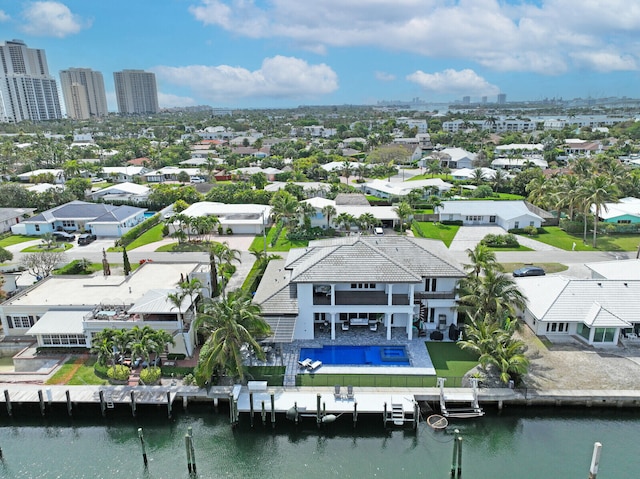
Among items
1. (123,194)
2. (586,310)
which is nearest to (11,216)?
(123,194)

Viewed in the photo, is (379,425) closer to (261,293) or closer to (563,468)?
(563,468)

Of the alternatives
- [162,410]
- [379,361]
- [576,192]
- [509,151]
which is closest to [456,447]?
[379,361]

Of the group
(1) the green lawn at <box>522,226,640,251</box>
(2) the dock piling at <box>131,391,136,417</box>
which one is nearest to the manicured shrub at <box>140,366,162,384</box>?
(2) the dock piling at <box>131,391,136,417</box>

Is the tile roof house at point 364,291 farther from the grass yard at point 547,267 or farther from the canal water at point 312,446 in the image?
the grass yard at point 547,267

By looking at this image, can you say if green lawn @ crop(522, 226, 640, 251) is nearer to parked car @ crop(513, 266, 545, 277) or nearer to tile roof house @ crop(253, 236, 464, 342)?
parked car @ crop(513, 266, 545, 277)

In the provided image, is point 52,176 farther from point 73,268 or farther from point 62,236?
point 73,268
